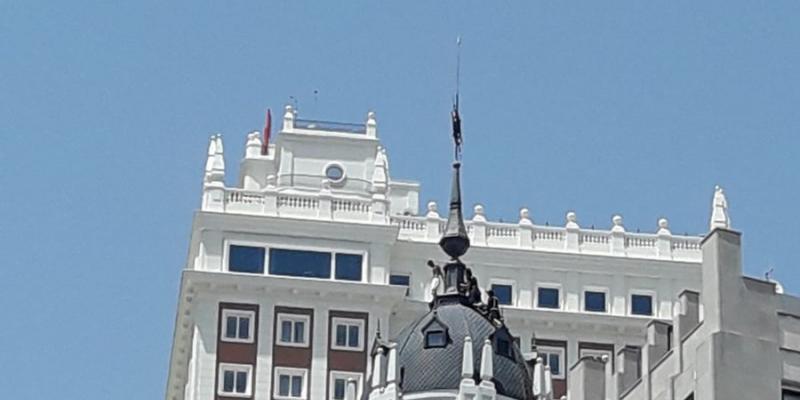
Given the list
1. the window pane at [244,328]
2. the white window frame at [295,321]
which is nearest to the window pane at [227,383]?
the window pane at [244,328]

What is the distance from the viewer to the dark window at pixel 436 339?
9306 centimetres

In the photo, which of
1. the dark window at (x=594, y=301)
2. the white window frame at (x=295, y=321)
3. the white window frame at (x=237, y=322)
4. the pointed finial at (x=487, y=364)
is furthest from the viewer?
the dark window at (x=594, y=301)

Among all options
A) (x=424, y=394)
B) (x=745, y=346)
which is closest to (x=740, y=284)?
(x=745, y=346)

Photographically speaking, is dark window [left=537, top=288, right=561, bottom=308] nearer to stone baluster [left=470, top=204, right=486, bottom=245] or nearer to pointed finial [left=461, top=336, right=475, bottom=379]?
stone baluster [left=470, top=204, right=486, bottom=245]

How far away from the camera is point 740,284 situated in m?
66.6

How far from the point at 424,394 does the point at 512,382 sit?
11.3ft

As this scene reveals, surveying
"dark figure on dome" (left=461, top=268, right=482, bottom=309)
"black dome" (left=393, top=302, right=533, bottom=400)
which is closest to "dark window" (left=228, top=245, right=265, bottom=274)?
"dark figure on dome" (left=461, top=268, right=482, bottom=309)

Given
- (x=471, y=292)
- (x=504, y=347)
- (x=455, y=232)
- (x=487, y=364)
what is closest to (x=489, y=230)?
(x=455, y=232)

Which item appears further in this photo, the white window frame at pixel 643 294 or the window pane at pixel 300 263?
the white window frame at pixel 643 294

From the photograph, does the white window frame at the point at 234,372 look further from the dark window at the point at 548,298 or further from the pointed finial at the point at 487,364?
the pointed finial at the point at 487,364

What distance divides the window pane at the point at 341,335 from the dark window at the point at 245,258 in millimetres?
5373

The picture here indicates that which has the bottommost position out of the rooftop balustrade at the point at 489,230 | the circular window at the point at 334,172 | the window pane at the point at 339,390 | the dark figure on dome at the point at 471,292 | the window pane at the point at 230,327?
the dark figure on dome at the point at 471,292

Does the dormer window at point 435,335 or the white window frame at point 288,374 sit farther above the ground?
the white window frame at point 288,374

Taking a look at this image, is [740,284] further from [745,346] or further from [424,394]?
[424,394]
